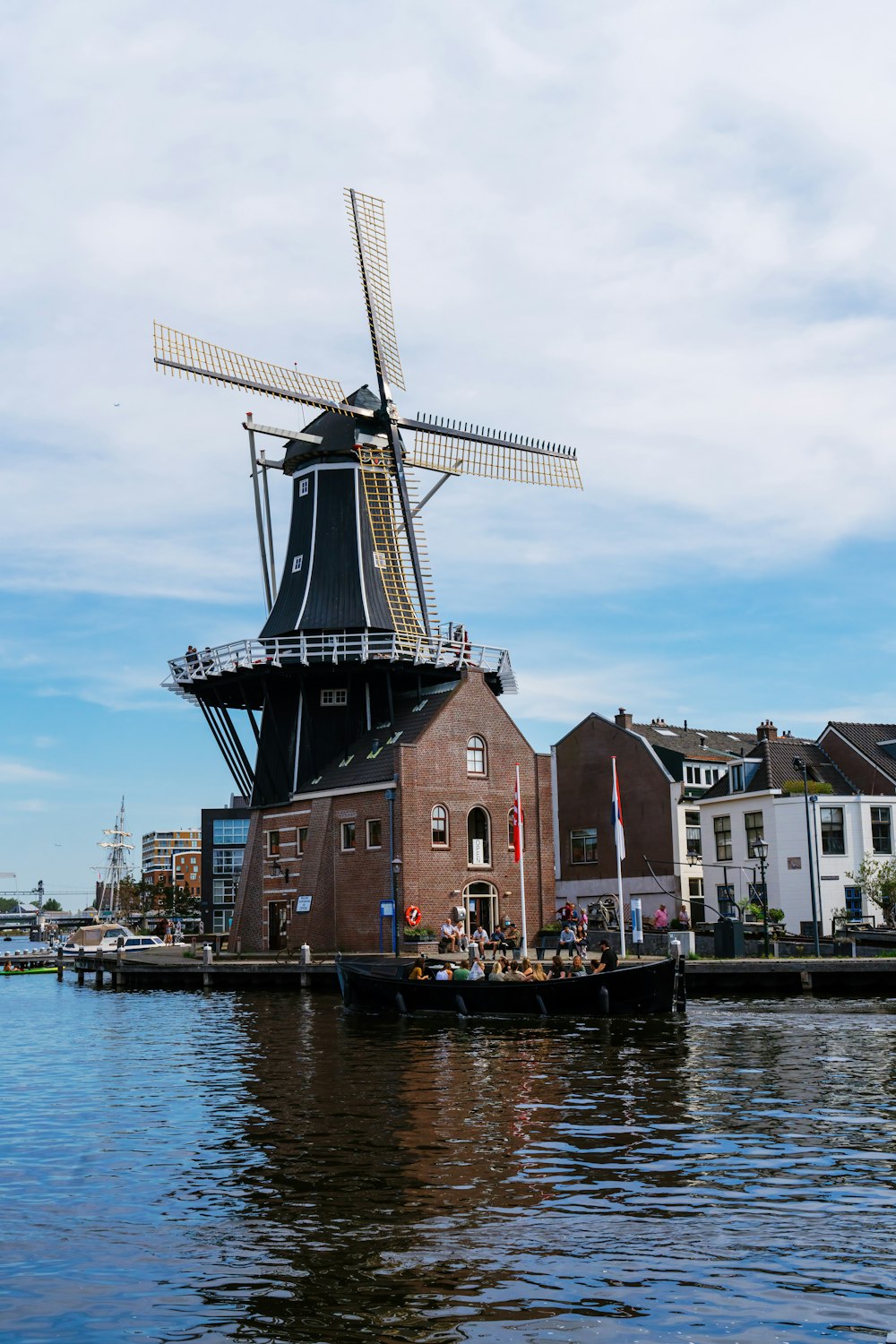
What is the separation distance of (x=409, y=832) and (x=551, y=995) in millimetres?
19482

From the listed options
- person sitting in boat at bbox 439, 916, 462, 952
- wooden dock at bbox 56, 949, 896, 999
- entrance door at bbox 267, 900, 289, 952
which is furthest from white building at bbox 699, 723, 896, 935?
entrance door at bbox 267, 900, 289, 952

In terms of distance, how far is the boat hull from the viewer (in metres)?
31.7

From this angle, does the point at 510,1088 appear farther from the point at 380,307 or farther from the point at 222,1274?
the point at 380,307

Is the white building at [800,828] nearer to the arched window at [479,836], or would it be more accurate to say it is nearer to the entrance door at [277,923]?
the arched window at [479,836]

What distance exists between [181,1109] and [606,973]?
13.3 metres

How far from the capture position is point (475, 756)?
54906mm

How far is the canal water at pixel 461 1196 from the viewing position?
10.4 metres

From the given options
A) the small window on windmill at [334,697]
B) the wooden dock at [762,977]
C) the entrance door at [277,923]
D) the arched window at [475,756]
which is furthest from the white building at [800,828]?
the entrance door at [277,923]

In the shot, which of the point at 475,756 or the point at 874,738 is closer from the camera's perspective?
the point at 475,756

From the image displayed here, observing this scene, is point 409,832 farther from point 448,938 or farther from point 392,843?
point 448,938

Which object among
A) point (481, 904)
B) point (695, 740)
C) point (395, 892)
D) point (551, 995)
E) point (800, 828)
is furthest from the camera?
point (695, 740)

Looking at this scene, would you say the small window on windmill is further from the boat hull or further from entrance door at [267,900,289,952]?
the boat hull

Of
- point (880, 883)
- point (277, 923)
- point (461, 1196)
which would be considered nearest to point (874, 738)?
point (880, 883)

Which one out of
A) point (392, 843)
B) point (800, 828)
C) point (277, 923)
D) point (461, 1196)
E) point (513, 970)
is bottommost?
point (461, 1196)
